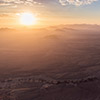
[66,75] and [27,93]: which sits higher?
[27,93]

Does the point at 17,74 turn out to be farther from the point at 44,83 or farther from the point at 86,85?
the point at 86,85

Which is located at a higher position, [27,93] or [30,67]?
[27,93]

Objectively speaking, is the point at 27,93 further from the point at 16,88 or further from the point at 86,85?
the point at 86,85

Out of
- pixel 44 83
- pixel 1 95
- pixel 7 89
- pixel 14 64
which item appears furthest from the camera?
pixel 14 64

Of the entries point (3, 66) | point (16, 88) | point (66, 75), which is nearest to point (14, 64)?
point (3, 66)

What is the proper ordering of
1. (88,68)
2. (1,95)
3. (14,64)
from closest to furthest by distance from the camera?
(1,95), (88,68), (14,64)

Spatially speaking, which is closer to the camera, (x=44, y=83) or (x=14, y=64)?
(x=44, y=83)

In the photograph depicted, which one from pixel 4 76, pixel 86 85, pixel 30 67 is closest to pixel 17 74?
pixel 4 76

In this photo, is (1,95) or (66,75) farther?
(66,75)

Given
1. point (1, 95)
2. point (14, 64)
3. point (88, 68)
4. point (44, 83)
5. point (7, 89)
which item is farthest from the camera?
point (14, 64)
